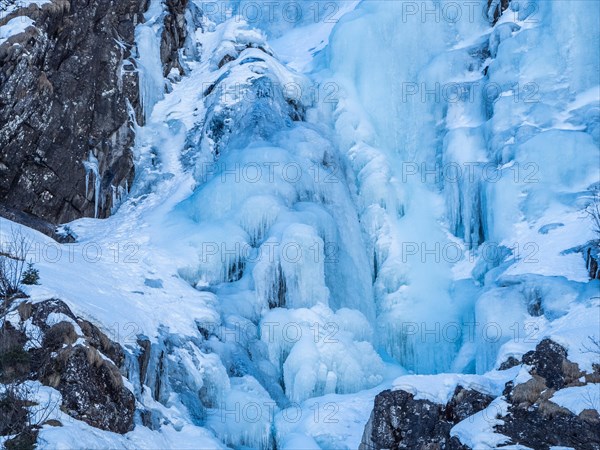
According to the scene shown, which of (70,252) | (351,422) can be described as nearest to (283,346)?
(351,422)

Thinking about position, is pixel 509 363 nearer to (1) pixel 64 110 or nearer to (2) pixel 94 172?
(2) pixel 94 172

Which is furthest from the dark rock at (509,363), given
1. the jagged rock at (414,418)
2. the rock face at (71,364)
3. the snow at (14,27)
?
the snow at (14,27)

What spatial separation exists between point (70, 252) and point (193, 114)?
8285mm

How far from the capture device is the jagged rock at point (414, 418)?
12.9 m

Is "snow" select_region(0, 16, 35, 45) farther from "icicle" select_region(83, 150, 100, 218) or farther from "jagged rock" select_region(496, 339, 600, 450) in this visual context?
"jagged rock" select_region(496, 339, 600, 450)

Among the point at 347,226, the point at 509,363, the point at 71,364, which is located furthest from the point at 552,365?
→ the point at 347,226

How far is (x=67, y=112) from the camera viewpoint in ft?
73.7

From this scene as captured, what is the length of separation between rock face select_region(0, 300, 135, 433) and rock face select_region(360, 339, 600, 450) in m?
4.24

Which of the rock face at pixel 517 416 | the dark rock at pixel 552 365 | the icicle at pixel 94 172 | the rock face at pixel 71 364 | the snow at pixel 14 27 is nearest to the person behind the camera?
the rock face at pixel 517 416

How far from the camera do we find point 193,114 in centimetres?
2478

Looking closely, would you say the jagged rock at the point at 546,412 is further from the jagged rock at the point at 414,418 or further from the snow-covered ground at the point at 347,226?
the jagged rock at the point at 414,418

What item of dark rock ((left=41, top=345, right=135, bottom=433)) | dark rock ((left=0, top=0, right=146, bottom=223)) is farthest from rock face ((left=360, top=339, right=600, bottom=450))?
dark rock ((left=0, top=0, right=146, bottom=223))

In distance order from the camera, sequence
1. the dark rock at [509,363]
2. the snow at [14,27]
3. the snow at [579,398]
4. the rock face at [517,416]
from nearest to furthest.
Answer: the rock face at [517,416] → the snow at [579,398] → the dark rock at [509,363] → the snow at [14,27]

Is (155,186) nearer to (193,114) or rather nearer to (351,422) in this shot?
(193,114)
